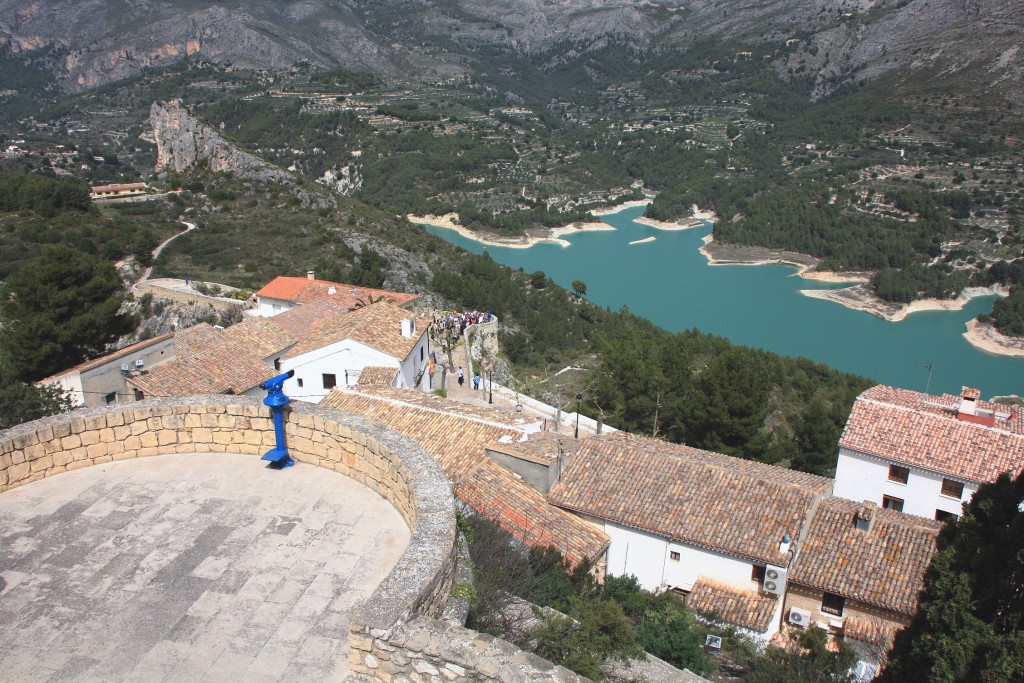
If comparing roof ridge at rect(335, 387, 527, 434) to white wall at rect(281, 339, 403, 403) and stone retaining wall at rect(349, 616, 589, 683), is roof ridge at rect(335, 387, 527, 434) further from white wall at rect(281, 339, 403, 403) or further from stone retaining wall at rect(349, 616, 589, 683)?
stone retaining wall at rect(349, 616, 589, 683)

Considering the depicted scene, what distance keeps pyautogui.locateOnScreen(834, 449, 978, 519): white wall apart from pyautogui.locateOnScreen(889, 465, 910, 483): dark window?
59 millimetres

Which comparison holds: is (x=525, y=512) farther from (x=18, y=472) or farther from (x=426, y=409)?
(x=18, y=472)

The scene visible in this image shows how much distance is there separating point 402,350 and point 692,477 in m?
→ 7.18

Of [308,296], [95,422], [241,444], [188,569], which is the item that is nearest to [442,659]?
[188,569]

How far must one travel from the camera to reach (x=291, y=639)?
11.5ft

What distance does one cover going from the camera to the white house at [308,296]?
2225cm

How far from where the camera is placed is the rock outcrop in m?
49.6

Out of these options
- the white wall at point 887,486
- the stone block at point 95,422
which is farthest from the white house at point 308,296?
the stone block at point 95,422

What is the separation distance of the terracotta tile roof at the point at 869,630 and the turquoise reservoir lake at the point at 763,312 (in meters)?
34.4

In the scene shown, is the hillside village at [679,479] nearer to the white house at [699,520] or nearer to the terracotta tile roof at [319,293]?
the white house at [699,520]

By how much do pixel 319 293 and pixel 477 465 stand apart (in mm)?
12770

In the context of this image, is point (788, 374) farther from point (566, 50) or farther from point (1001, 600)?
point (566, 50)

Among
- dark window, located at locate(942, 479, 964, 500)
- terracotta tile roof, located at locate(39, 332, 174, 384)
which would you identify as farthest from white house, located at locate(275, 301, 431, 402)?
dark window, located at locate(942, 479, 964, 500)

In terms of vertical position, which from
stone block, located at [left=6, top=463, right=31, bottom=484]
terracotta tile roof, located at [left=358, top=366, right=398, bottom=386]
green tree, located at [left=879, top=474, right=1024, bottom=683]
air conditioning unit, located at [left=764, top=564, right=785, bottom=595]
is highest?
stone block, located at [left=6, top=463, right=31, bottom=484]
